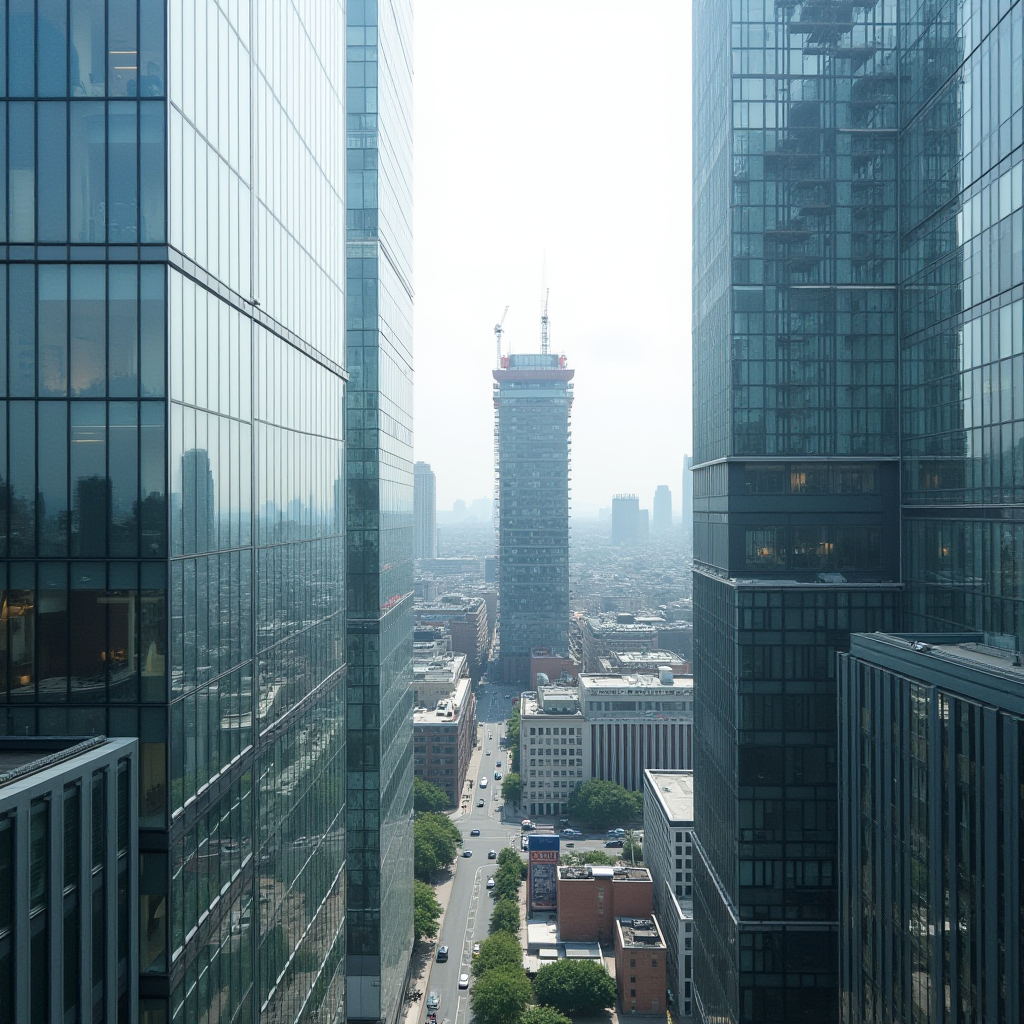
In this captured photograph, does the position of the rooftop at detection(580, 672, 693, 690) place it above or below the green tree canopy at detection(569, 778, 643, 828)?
above

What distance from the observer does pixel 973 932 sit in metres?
30.2

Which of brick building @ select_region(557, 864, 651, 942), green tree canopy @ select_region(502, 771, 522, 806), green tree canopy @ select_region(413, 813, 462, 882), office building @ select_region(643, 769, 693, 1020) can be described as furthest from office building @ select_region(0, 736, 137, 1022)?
green tree canopy @ select_region(502, 771, 522, 806)

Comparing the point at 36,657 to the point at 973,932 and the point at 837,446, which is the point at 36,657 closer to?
the point at 973,932

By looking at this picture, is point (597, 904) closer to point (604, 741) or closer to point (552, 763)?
point (552, 763)

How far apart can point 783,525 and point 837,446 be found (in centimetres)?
553

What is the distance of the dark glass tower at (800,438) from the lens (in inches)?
2098

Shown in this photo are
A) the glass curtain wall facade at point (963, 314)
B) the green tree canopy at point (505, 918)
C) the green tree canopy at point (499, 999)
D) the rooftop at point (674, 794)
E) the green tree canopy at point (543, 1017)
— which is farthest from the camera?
the rooftop at point (674, 794)

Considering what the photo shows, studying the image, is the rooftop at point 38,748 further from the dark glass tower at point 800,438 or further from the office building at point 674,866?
the office building at point 674,866

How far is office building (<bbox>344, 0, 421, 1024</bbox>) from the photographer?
58.2 metres

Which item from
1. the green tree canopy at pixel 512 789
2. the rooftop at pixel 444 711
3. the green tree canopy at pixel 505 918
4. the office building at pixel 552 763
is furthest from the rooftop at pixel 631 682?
the green tree canopy at pixel 505 918

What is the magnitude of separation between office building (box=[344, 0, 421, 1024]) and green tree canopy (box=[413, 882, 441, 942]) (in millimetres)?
30346

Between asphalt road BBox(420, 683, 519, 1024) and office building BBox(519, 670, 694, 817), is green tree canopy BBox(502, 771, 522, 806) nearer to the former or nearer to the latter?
asphalt road BBox(420, 683, 519, 1024)

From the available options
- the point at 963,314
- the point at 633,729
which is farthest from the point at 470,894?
the point at 963,314

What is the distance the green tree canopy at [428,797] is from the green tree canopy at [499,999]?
58.3m
